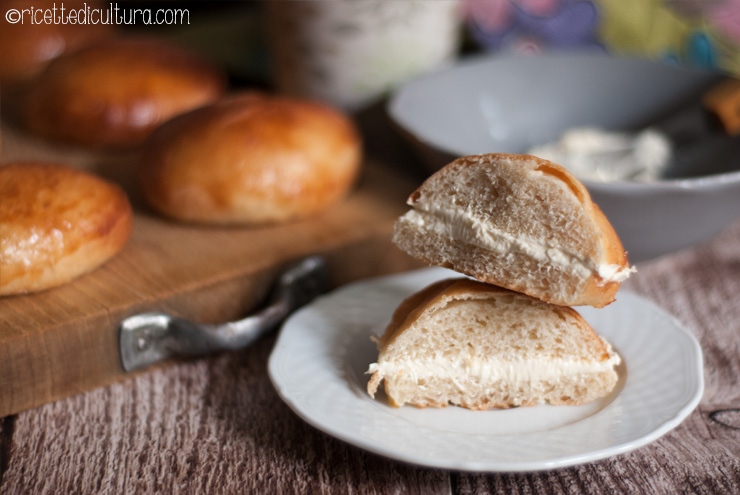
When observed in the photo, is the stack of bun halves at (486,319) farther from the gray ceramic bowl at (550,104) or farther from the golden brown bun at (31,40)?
the golden brown bun at (31,40)

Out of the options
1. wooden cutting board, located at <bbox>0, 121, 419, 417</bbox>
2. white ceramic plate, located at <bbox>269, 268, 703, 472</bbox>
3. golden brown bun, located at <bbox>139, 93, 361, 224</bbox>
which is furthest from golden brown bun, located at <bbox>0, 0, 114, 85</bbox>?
white ceramic plate, located at <bbox>269, 268, 703, 472</bbox>

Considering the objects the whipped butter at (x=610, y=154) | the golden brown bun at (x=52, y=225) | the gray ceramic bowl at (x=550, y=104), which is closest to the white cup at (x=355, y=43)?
the gray ceramic bowl at (x=550, y=104)

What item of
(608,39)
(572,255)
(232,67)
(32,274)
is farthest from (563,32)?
(32,274)

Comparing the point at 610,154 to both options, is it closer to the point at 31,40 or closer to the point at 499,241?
the point at 499,241

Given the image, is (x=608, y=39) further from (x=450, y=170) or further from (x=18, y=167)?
(x=18, y=167)

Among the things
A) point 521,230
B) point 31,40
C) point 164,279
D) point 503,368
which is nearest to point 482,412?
point 503,368

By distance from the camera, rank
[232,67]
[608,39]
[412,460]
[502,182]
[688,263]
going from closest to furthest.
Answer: [412,460]
[502,182]
[688,263]
[608,39]
[232,67]

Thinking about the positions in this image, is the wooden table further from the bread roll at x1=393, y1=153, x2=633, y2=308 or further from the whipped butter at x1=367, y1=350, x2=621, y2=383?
the bread roll at x1=393, y1=153, x2=633, y2=308
